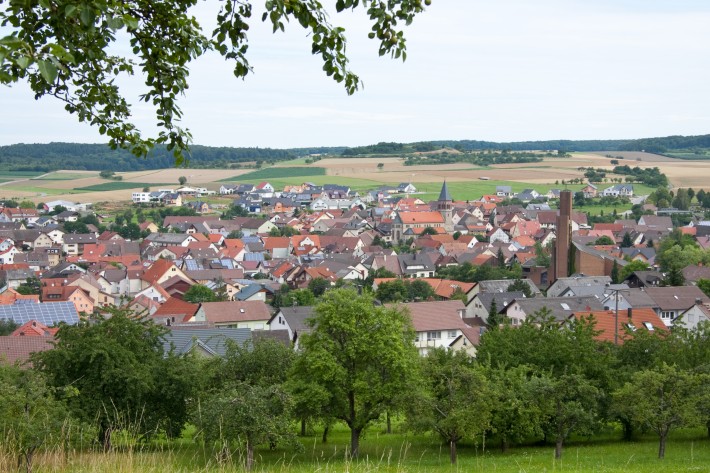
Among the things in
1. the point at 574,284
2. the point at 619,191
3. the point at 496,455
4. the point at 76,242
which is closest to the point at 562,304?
the point at 574,284

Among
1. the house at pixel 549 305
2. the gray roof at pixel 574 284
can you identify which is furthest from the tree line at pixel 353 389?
the gray roof at pixel 574 284

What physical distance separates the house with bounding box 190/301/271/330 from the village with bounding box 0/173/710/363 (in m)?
0.09

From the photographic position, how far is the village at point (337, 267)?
41.9m

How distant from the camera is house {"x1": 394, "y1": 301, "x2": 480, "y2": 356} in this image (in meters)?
40.5

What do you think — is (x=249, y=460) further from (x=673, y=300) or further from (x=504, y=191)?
(x=504, y=191)

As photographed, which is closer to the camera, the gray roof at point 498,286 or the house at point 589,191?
the gray roof at point 498,286

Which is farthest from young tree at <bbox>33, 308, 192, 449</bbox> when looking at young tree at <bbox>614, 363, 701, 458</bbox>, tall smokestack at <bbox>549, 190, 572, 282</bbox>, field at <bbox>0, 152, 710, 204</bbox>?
field at <bbox>0, 152, 710, 204</bbox>

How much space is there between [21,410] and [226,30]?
12325mm

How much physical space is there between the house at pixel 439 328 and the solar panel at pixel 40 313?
17074 mm

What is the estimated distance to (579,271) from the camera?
59.8m

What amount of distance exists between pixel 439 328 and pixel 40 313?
2049 cm

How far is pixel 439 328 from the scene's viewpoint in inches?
1612

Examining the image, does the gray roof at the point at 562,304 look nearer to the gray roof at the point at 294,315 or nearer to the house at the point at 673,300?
the house at the point at 673,300

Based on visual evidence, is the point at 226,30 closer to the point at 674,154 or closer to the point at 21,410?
the point at 21,410
